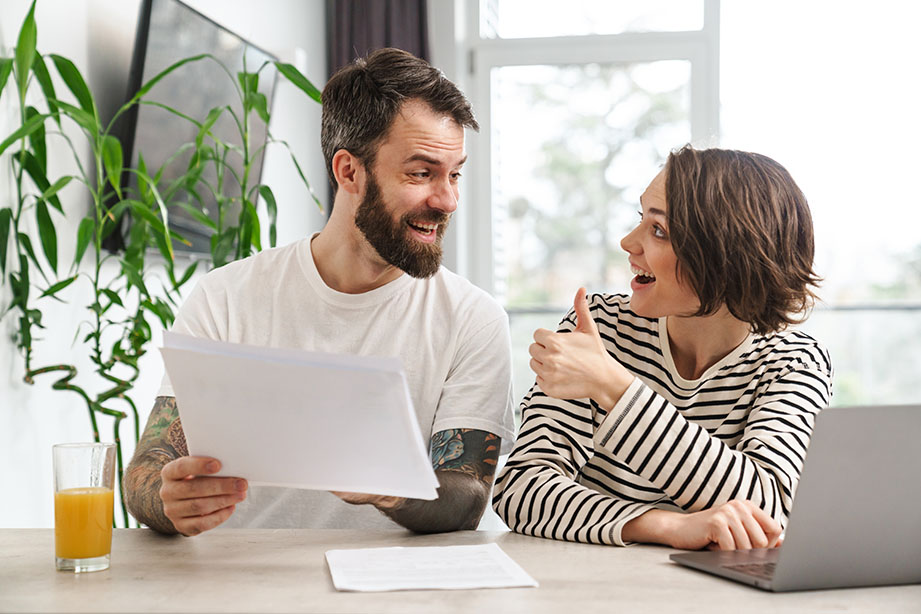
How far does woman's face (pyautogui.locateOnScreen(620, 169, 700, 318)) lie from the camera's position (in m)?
1.43

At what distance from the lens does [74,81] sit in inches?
72.9

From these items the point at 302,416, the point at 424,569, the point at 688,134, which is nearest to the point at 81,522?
the point at 302,416

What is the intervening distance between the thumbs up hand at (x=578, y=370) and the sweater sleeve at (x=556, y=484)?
0.14m

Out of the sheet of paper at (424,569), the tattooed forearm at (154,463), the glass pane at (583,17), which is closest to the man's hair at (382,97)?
the tattooed forearm at (154,463)

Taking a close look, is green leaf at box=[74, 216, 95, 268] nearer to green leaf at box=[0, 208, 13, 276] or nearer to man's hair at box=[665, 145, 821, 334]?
green leaf at box=[0, 208, 13, 276]

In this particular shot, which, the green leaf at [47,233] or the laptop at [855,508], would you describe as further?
the green leaf at [47,233]

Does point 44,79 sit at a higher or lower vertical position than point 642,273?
higher

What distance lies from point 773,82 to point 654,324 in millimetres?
2707

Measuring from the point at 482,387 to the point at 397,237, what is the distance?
1.05 ft

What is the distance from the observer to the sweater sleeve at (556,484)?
123 cm

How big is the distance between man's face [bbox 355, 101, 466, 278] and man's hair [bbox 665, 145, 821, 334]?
44cm

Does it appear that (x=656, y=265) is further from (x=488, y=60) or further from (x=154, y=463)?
(x=488, y=60)

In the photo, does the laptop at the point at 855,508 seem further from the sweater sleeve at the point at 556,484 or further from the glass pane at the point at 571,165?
the glass pane at the point at 571,165

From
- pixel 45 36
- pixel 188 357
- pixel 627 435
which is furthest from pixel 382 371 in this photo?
pixel 45 36
